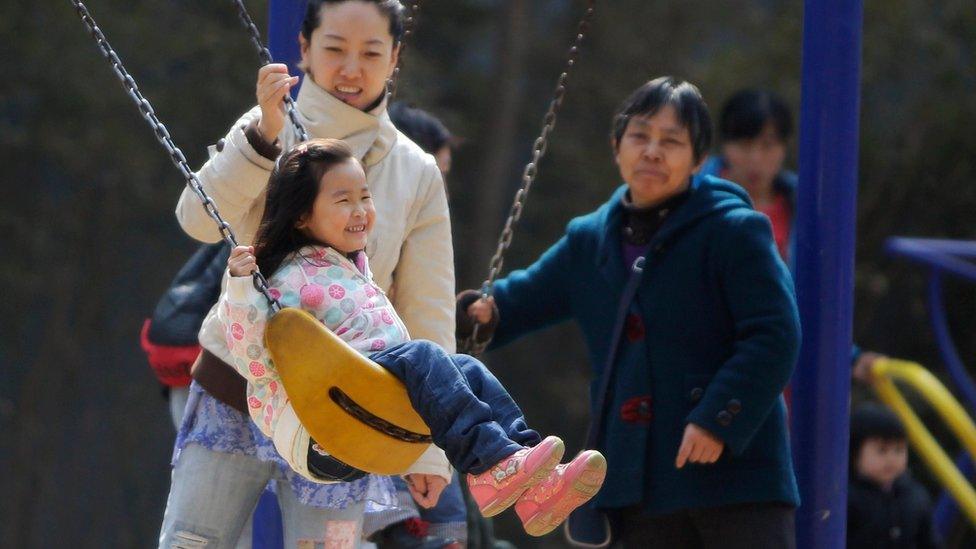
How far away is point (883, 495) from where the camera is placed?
4910 mm

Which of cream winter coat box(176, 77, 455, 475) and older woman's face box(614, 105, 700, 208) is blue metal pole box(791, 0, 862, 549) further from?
cream winter coat box(176, 77, 455, 475)

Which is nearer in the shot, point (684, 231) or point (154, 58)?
point (684, 231)

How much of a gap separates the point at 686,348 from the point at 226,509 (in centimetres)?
99

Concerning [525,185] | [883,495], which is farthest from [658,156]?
[883,495]

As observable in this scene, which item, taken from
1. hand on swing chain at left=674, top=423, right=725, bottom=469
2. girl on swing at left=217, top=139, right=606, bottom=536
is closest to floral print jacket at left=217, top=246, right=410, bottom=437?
girl on swing at left=217, top=139, right=606, bottom=536

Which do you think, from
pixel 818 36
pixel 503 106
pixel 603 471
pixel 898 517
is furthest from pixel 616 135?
pixel 503 106

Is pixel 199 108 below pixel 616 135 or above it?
above

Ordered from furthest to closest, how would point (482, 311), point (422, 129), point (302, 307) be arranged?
point (422, 129) < point (482, 311) < point (302, 307)

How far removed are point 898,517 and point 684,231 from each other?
6.61 feet

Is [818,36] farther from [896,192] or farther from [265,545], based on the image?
[896,192]

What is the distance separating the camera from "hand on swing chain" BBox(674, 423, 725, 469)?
306cm

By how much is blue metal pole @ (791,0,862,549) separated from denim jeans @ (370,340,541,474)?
1.05m

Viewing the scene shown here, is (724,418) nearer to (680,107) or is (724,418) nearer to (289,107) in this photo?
(680,107)

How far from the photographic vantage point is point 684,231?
3.23 meters
